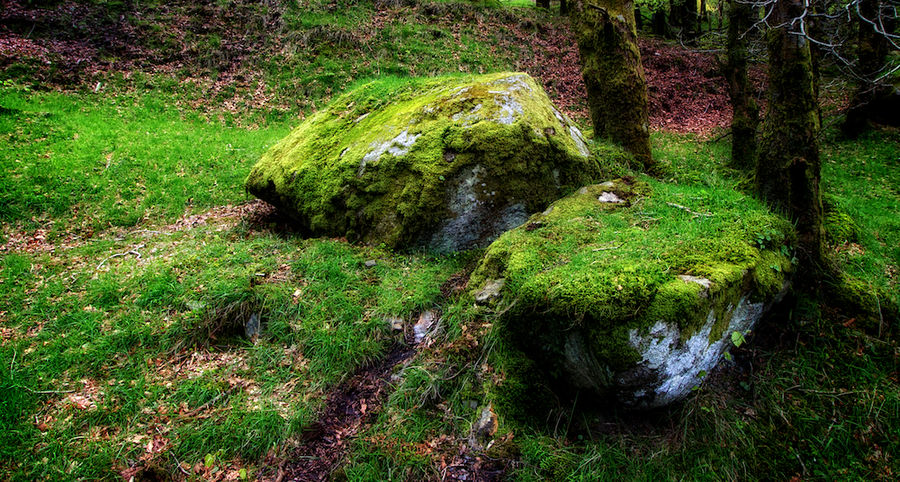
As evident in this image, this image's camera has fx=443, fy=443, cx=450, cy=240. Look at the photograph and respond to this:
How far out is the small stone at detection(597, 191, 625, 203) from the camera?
503cm

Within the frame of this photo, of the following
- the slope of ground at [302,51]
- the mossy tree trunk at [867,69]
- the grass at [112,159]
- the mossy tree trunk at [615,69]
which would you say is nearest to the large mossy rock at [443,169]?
the mossy tree trunk at [615,69]

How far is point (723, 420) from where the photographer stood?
10.5 feet

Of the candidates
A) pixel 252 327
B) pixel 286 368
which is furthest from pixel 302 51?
pixel 286 368

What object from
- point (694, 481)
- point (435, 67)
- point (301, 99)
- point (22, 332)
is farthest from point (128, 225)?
point (435, 67)

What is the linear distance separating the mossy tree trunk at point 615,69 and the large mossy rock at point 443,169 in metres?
1.24

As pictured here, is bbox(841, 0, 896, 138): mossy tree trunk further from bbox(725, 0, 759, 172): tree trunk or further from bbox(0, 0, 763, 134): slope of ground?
bbox(725, 0, 759, 172): tree trunk

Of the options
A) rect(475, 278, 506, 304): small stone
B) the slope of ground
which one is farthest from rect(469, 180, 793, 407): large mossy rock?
the slope of ground

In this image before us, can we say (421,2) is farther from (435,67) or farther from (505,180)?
(505,180)

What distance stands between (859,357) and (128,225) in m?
9.08

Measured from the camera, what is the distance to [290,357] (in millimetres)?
4320

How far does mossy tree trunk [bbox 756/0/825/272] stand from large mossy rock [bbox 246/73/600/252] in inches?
80.5

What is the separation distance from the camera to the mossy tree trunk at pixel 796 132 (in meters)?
4.11

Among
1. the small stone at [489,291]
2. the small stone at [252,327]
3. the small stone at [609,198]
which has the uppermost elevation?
the small stone at [609,198]

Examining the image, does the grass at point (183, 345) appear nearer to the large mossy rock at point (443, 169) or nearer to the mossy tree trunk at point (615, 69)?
the large mossy rock at point (443, 169)
